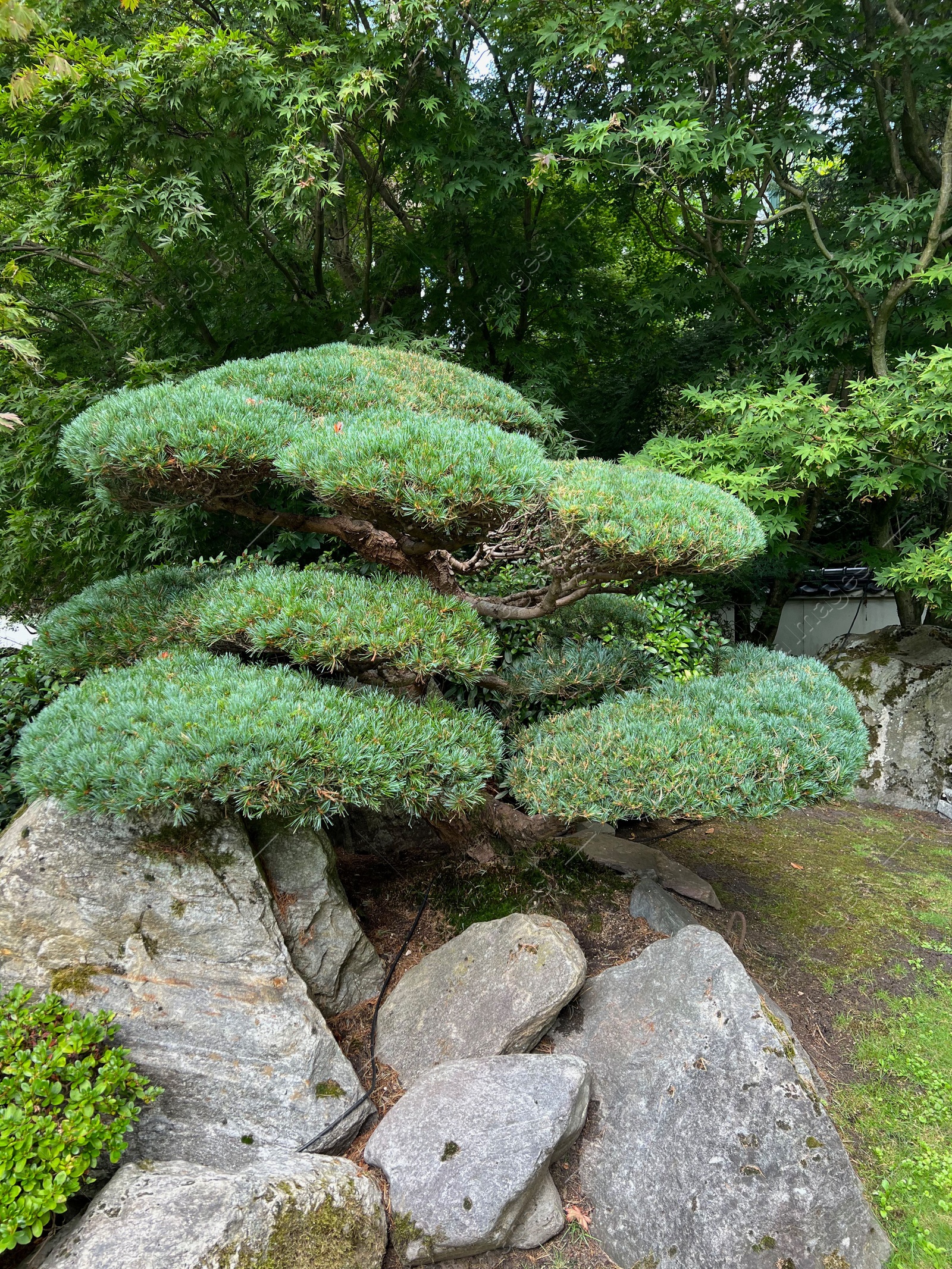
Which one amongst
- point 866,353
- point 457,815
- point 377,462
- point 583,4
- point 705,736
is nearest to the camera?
point 377,462

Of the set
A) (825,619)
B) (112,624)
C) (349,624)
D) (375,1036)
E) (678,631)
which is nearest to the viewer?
(349,624)

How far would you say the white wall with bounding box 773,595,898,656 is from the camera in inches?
328

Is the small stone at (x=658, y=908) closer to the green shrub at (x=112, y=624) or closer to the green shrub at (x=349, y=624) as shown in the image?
the green shrub at (x=349, y=624)

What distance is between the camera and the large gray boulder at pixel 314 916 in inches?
123

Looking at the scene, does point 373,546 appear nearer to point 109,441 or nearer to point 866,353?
point 109,441

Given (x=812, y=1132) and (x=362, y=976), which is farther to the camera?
(x=362, y=976)

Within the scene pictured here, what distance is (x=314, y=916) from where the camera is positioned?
10.5 feet

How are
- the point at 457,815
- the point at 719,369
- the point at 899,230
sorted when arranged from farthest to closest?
the point at 719,369
the point at 899,230
the point at 457,815

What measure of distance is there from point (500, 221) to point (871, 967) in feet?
20.6

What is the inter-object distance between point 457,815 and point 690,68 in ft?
18.8

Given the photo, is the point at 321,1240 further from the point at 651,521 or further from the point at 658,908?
the point at 651,521

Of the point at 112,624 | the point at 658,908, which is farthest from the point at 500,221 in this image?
the point at 658,908

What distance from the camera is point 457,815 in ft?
11.9

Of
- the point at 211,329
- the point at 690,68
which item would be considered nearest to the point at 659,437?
the point at 690,68
